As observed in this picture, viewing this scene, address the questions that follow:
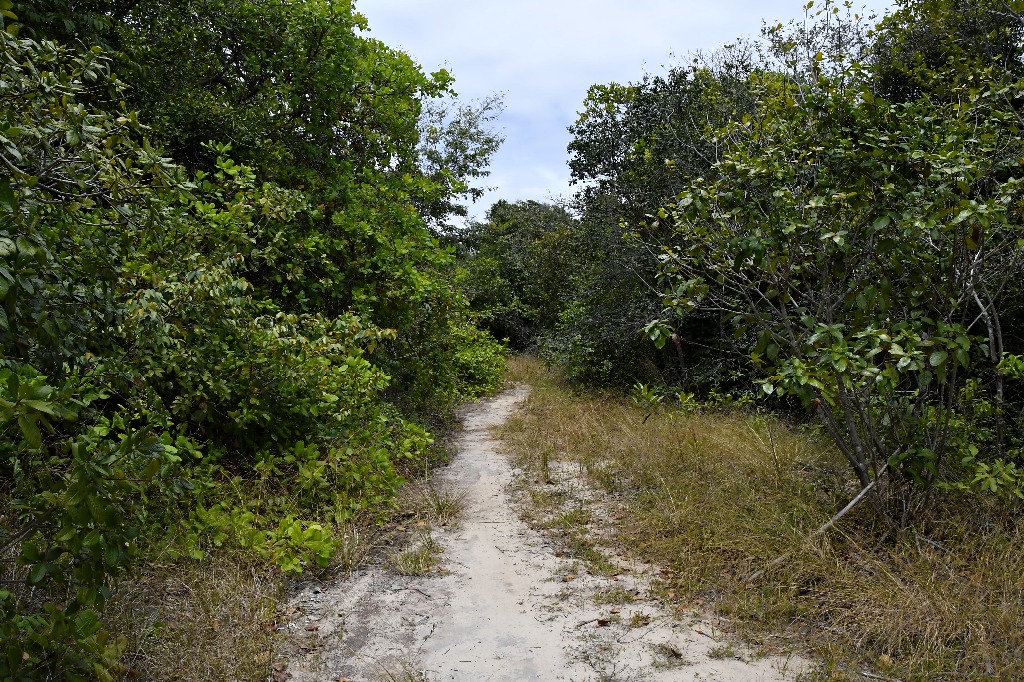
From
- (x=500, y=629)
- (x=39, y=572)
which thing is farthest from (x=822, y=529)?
(x=39, y=572)

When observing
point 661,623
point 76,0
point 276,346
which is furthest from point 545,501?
point 76,0

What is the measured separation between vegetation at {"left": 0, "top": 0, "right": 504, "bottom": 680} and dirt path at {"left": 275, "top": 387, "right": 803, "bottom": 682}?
371 millimetres

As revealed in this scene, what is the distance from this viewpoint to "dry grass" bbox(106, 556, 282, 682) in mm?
2898

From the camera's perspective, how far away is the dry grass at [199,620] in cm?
290

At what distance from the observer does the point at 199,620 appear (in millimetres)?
3217

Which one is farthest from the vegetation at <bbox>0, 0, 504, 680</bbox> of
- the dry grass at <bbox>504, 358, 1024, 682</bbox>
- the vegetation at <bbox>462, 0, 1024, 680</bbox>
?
the vegetation at <bbox>462, 0, 1024, 680</bbox>

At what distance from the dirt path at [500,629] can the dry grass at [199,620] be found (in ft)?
0.64

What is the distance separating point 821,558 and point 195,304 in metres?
4.04

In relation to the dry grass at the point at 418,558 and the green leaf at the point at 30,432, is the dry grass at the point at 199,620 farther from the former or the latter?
the green leaf at the point at 30,432

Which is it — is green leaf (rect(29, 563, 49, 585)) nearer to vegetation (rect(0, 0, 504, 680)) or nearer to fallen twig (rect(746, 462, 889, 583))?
vegetation (rect(0, 0, 504, 680))

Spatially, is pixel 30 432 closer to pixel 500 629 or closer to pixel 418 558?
pixel 500 629

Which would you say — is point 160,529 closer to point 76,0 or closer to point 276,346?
→ point 276,346

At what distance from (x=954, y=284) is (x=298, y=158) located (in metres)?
6.53

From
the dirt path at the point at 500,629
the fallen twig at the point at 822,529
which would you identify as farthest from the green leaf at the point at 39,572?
the fallen twig at the point at 822,529
